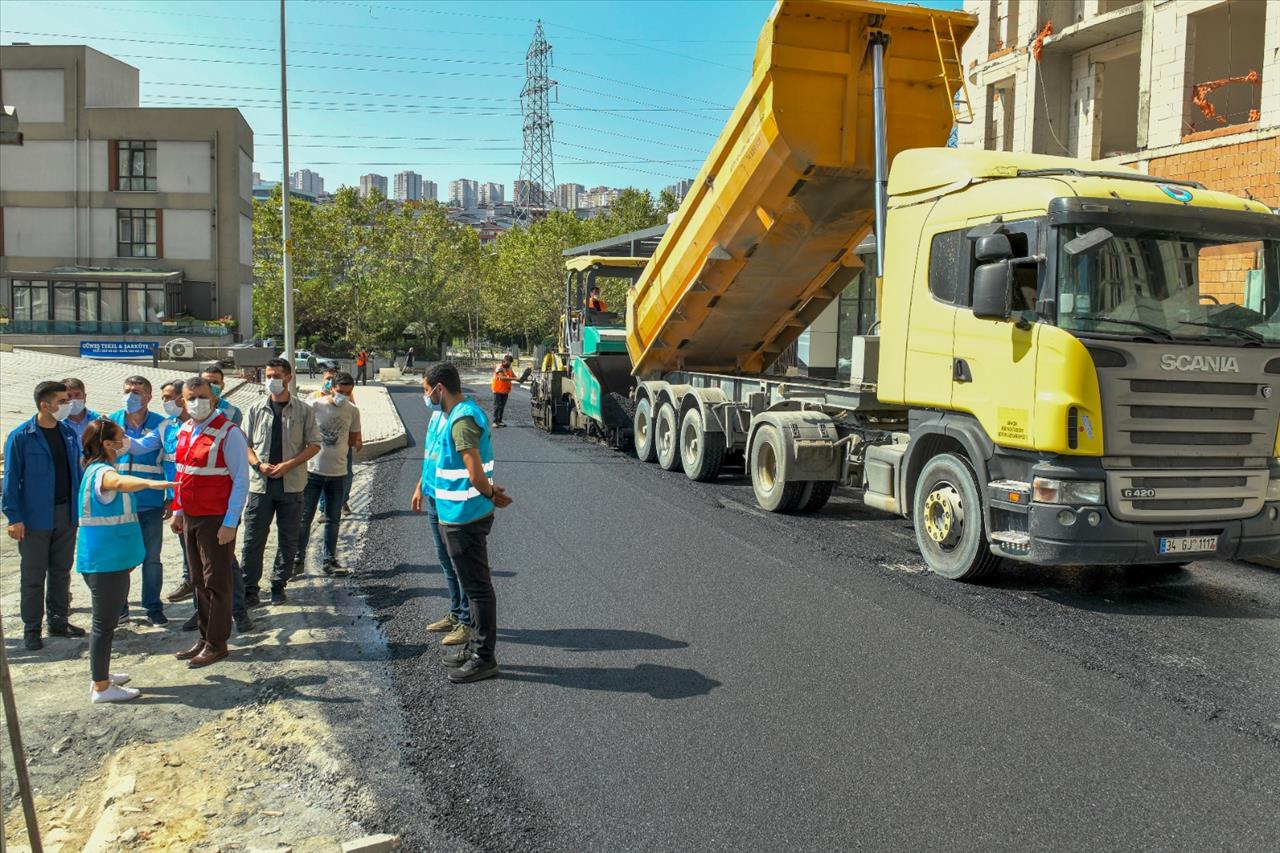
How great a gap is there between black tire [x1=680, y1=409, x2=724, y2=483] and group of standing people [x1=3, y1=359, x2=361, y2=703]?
5491 millimetres

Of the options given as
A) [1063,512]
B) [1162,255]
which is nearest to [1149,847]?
[1063,512]

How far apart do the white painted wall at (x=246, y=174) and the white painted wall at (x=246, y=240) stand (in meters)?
1.06

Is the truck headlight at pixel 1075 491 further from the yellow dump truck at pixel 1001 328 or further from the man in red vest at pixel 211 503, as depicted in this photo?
the man in red vest at pixel 211 503

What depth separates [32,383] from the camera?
25250mm

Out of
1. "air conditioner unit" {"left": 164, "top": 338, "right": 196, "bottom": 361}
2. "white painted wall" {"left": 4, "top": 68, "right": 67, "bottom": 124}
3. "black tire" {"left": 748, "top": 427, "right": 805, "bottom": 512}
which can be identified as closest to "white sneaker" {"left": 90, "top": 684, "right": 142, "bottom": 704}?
"black tire" {"left": 748, "top": 427, "right": 805, "bottom": 512}

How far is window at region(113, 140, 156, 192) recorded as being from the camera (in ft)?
148

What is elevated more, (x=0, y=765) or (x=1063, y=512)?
(x=1063, y=512)

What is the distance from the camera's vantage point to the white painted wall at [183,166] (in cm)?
4522

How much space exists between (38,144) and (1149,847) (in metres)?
51.7

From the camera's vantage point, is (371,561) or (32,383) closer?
(371,561)

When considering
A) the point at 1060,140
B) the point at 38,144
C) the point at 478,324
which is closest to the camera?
the point at 1060,140

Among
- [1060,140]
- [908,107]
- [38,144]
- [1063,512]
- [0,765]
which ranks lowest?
[0,765]

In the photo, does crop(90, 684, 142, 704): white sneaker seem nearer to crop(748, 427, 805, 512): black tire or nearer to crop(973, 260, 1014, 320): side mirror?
crop(973, 260, 1014, 320): side mirror

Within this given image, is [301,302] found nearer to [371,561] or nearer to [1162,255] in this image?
[371,561]
